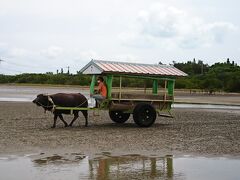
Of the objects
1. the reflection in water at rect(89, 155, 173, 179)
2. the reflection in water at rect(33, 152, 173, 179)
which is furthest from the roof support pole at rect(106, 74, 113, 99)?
the reflection in water at rect(89, 155, 173, 179)

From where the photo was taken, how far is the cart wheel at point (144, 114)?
18359 millimetres

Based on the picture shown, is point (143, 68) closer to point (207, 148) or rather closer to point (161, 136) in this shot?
point (161, 136)

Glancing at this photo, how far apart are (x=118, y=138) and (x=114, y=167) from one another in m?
4.95

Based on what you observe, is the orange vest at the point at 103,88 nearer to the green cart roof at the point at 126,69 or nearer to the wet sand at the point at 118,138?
the green cart roof at the point at 126,69

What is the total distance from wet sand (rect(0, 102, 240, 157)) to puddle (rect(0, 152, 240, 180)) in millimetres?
842

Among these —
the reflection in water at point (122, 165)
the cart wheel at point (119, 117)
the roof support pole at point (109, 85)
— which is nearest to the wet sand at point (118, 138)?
the cart wheel at point (119, 117)

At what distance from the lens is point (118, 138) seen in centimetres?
1476

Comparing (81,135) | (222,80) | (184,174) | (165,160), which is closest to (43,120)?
(81,135)

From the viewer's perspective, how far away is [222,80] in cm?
8444

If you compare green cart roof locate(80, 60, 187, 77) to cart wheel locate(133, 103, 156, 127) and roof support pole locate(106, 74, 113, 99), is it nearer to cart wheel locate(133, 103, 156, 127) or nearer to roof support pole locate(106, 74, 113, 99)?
roof support pole locate(106, 74, 113, 99)

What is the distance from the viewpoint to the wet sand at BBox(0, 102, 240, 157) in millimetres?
12242

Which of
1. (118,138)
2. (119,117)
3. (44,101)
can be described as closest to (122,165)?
(118,138)

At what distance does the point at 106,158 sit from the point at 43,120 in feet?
32.7

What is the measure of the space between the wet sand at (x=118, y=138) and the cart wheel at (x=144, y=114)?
0.35 metres
